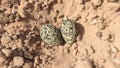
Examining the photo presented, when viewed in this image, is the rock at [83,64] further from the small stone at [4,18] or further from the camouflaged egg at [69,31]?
the small stone at [4,18]

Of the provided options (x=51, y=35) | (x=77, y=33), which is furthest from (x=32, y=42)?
(x=77, y=33)

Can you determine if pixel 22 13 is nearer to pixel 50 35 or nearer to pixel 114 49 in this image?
pixel 50 35

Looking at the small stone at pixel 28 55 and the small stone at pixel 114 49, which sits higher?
the small stone at pixel 28 55

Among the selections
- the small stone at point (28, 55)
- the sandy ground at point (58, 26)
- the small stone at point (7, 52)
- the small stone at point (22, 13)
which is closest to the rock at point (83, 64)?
the sandy ground at point (58, 26)

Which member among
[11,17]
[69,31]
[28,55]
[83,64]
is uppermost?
[11,17]

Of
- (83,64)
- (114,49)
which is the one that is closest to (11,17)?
(83,64)
